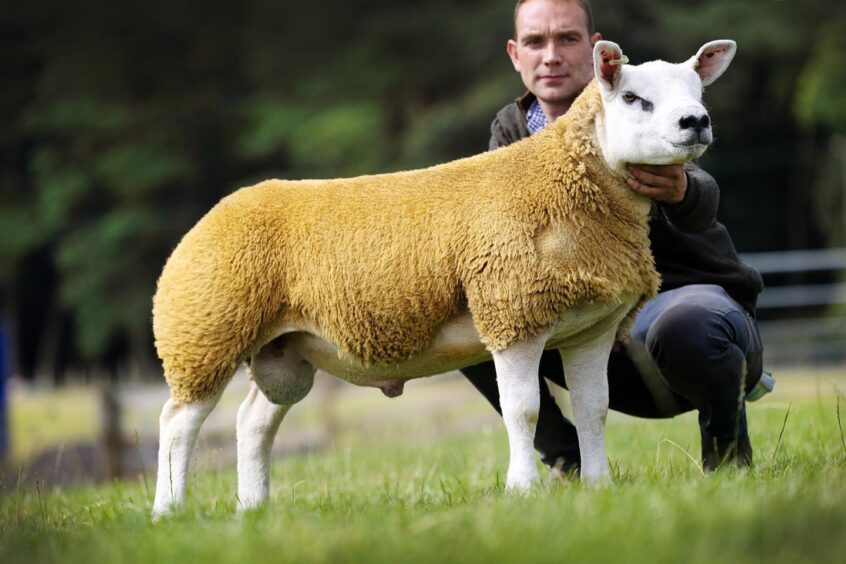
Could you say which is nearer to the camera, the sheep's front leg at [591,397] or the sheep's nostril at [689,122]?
the sheep's nostril at [689,122]

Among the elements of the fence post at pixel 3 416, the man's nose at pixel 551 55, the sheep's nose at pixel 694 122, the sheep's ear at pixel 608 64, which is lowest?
the fence post at pixel 3 416

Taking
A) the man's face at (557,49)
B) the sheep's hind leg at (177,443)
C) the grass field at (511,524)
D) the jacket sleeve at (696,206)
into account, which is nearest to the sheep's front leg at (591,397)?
the grass field at (511,524)

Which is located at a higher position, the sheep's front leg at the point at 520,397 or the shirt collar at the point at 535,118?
the shirt collar at the point at 535,118

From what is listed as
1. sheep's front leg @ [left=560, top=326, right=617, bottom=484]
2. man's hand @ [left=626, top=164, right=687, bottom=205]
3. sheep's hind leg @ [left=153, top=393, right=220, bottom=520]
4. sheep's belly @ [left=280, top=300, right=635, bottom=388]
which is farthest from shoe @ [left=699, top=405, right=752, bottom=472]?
sheep's hind leg @ [left=153, top=393, right=220, bottom=520]

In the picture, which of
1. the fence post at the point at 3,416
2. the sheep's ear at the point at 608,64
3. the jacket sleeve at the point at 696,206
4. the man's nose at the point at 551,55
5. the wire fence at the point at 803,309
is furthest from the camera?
the wire fence at the point at 803,309

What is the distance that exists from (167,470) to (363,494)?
0.75 metres

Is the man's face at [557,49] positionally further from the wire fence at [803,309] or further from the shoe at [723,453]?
the wire fence at [803,309]

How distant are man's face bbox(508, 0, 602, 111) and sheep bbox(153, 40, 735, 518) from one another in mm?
461

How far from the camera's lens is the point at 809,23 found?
1742cm

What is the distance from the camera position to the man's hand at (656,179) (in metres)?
3.42

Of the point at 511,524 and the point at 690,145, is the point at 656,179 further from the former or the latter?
the point at 511,524

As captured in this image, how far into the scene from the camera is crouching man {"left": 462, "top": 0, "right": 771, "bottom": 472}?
148 inches

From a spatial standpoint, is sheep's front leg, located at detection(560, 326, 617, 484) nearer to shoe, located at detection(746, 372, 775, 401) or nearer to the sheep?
the sheep

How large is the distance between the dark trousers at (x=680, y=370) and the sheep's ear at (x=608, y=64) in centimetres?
83
